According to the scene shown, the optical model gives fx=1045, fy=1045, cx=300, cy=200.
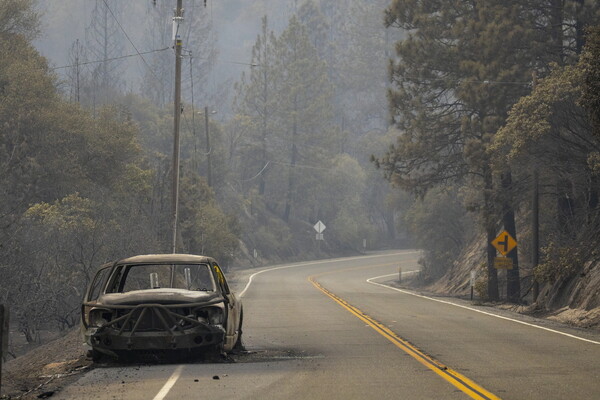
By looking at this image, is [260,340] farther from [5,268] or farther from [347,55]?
[347,55]

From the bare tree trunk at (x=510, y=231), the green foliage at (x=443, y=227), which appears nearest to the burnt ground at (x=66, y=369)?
the bare tree trunk at (x=510, y=231)

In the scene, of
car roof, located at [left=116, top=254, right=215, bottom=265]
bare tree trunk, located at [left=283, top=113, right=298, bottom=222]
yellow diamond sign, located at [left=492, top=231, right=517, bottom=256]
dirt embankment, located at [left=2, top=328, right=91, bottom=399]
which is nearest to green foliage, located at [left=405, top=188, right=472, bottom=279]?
yellow diamond sign, located at [left=492, top=231, right=517, bottom=256]

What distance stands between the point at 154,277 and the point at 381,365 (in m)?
8.51

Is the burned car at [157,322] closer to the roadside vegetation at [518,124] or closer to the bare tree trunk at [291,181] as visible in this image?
the roadside vegetation at [518,124]

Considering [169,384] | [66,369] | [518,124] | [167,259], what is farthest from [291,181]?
[169,384]

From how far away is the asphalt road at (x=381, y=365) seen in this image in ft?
40.6

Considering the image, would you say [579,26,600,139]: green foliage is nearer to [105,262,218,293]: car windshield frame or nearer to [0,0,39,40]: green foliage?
[105,262,218,293]: car windshield frame

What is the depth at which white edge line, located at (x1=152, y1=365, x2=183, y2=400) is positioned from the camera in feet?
39.4

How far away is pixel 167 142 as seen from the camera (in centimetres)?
9412

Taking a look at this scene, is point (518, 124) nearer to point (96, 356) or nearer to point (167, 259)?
point (167, 259)

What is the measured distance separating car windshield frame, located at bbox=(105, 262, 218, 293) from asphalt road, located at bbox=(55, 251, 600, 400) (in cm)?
164

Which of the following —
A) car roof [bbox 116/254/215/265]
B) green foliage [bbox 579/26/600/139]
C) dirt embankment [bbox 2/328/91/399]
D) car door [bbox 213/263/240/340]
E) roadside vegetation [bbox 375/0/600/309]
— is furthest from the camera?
roadside vegetation [bbox 375/0/600/309]

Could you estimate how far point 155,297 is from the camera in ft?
49.9

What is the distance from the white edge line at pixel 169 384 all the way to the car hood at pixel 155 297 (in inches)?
38.5
